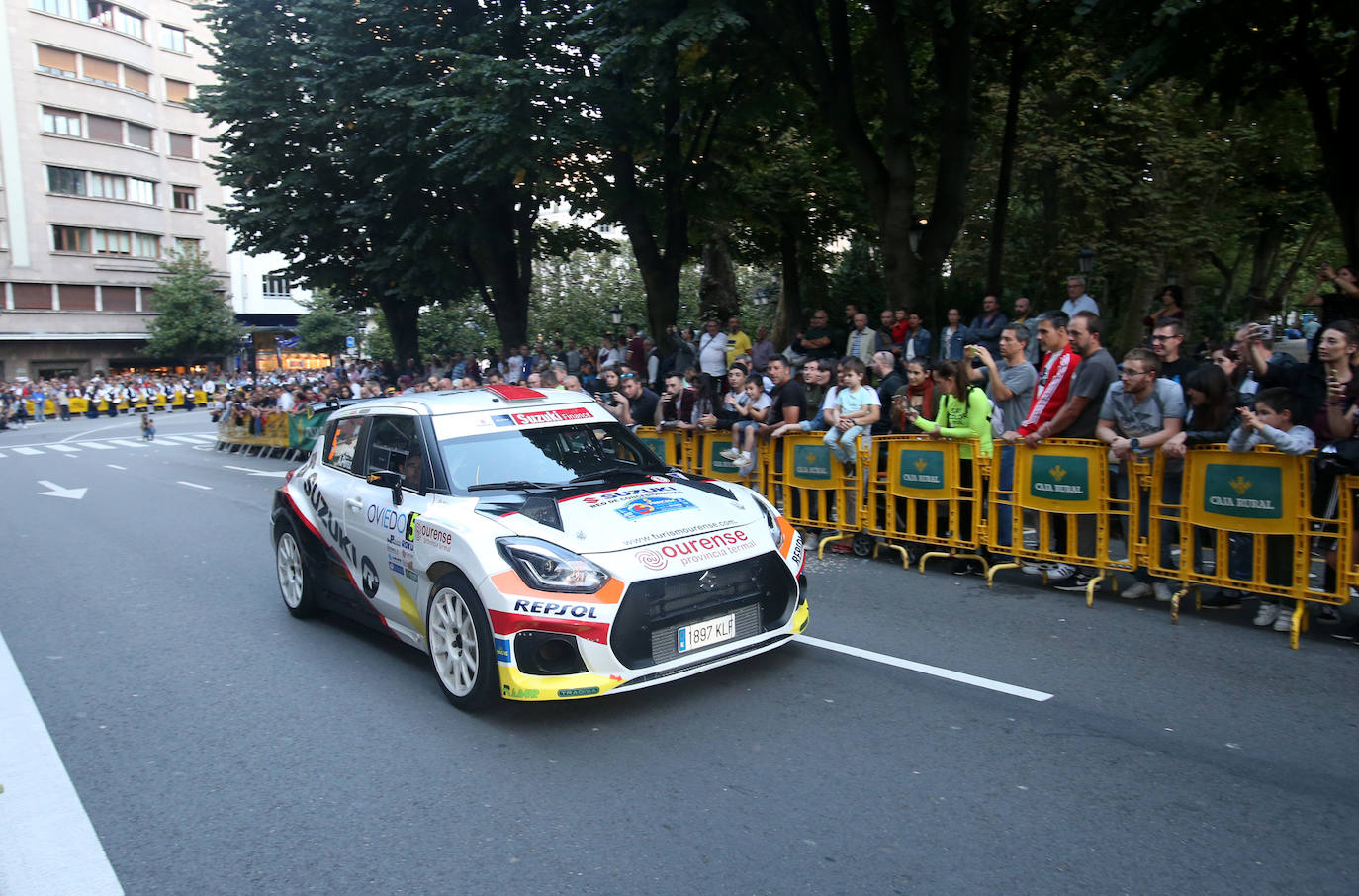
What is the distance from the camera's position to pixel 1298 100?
1716 cm

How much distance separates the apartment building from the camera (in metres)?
59.2

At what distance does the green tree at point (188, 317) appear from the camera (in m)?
62.1

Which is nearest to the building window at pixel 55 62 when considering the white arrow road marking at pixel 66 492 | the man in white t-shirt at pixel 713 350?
the white arrow road marking at pixel 66 492

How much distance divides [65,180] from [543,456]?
6827cm

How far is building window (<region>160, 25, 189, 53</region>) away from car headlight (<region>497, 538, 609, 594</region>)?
250ft

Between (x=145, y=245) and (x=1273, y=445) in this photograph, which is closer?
(x=1273, y=445)

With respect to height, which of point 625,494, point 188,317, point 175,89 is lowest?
point 625,494

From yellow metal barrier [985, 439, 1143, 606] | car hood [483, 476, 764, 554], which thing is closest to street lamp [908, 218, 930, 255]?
yellow metal barrier [985, 439, 1143, 606]

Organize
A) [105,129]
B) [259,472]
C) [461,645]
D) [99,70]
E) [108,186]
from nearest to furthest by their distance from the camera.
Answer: [461,645], [259,472], [99,70], [105,129], [108,186]

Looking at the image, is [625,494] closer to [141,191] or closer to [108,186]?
[108,186]

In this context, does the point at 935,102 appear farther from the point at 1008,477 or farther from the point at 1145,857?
the point at 1145,857

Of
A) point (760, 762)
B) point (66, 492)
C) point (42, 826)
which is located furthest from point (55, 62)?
point (760, 762)

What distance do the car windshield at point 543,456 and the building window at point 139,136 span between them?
232 feet

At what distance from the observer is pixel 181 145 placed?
69375 millimetres
